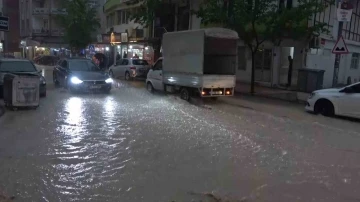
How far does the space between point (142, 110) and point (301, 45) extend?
11.7 m

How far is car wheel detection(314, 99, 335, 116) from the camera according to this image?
12383mm

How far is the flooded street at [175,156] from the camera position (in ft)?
18.3

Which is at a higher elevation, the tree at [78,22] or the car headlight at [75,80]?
the tree at [78,22]

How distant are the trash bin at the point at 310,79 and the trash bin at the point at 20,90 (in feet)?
43.2

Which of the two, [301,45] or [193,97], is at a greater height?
[301,45]

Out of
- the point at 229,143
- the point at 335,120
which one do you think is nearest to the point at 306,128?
the point at 335,120

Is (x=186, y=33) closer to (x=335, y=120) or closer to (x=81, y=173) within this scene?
(x=335, y=120)

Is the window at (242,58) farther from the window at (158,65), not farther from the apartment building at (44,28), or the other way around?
the apartment building at (44,28)

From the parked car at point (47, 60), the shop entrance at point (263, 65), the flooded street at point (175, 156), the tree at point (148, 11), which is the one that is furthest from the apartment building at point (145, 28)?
the flooded street at point (175, 156)

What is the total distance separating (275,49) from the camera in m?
22.2

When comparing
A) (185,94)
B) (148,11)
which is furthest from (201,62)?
(148,11)

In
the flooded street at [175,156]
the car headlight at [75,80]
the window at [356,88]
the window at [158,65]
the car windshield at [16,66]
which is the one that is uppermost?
the window at [158,65]

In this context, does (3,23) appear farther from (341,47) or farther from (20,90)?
(341,47)

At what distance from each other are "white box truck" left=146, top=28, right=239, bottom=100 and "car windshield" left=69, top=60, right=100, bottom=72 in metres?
3.70
